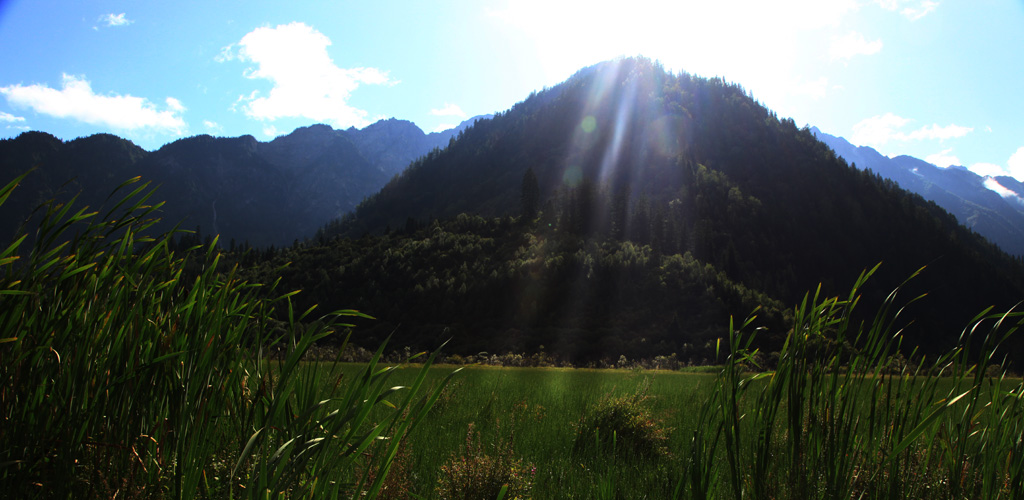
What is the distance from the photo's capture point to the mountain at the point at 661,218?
186ft

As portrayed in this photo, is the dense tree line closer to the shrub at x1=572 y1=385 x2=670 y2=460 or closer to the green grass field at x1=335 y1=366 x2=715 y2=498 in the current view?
the green grass field at x1=335 y1=366 x2=715 y2=498

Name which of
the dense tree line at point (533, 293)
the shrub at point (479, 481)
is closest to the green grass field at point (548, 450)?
the shrub at point (479, 481)

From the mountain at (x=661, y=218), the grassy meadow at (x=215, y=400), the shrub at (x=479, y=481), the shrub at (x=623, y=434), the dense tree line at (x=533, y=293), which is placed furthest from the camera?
the mountain at (x=661, y=218)

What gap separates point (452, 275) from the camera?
206 feet

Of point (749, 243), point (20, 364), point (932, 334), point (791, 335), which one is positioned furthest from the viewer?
point (749, 243)

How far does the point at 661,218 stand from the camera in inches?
3250

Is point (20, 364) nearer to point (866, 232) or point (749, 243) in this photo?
point (749, 243)

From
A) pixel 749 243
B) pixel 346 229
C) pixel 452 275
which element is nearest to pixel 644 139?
pixel 749 243

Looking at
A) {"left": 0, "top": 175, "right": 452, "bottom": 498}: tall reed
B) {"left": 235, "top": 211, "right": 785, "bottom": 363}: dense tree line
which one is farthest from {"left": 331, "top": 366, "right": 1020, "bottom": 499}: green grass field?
{"left": 235, "top": 211, "right": 785, "bottom": 363}: dense tree line

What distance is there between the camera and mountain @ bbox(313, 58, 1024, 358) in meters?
56.8

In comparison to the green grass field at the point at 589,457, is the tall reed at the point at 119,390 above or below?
above

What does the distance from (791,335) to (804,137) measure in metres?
166

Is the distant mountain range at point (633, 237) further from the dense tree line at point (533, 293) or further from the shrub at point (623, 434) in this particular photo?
the shrub at point (623, 434)

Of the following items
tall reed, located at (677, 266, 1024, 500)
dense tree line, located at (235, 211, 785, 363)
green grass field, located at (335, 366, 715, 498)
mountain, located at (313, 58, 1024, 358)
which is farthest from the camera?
mountain, located at (313, 58, 1024, 358)
